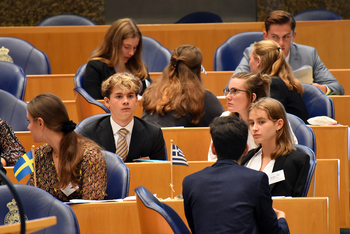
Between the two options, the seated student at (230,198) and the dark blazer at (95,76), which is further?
the dark blazer at (95,76)

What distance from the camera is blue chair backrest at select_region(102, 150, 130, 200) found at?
254 centimetres

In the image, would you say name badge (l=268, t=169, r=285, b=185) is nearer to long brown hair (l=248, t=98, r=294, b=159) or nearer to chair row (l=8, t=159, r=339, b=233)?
long brown hair (l=248, t=98, r=294, b=159)

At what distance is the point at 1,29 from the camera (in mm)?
5465

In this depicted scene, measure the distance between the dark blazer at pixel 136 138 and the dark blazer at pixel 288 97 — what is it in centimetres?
91

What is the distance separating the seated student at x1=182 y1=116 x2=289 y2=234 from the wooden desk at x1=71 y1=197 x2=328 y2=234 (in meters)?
0.36

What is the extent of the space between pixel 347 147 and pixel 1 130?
2199 millimetres

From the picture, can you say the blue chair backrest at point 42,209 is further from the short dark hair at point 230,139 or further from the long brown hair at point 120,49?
the long brown hair at point 120,49

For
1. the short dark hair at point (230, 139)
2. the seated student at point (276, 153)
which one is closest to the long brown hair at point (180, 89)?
the seated student at point (276, 153)

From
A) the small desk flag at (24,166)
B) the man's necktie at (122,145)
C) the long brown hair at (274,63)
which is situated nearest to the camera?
the small desk flag at (24,166)

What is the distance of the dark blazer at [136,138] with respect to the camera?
3123 millimetres

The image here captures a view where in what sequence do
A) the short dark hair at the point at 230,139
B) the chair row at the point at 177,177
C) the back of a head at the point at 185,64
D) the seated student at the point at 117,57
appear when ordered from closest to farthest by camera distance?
the short dark hair at the point at 230,139 < the chair row at the point at 177,177 < the back of a head at the point at 185,64 < the seated student at the point at 117,57

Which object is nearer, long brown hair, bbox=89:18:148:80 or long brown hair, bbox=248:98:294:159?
long brown hair, bbox=248:98:294:159

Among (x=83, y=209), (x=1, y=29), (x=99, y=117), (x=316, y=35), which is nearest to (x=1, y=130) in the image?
(x=99, y=117)

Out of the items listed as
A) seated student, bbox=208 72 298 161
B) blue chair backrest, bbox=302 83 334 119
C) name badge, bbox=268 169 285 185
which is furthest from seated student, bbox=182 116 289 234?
blue chair backrest, bbox=302 83 334 119
